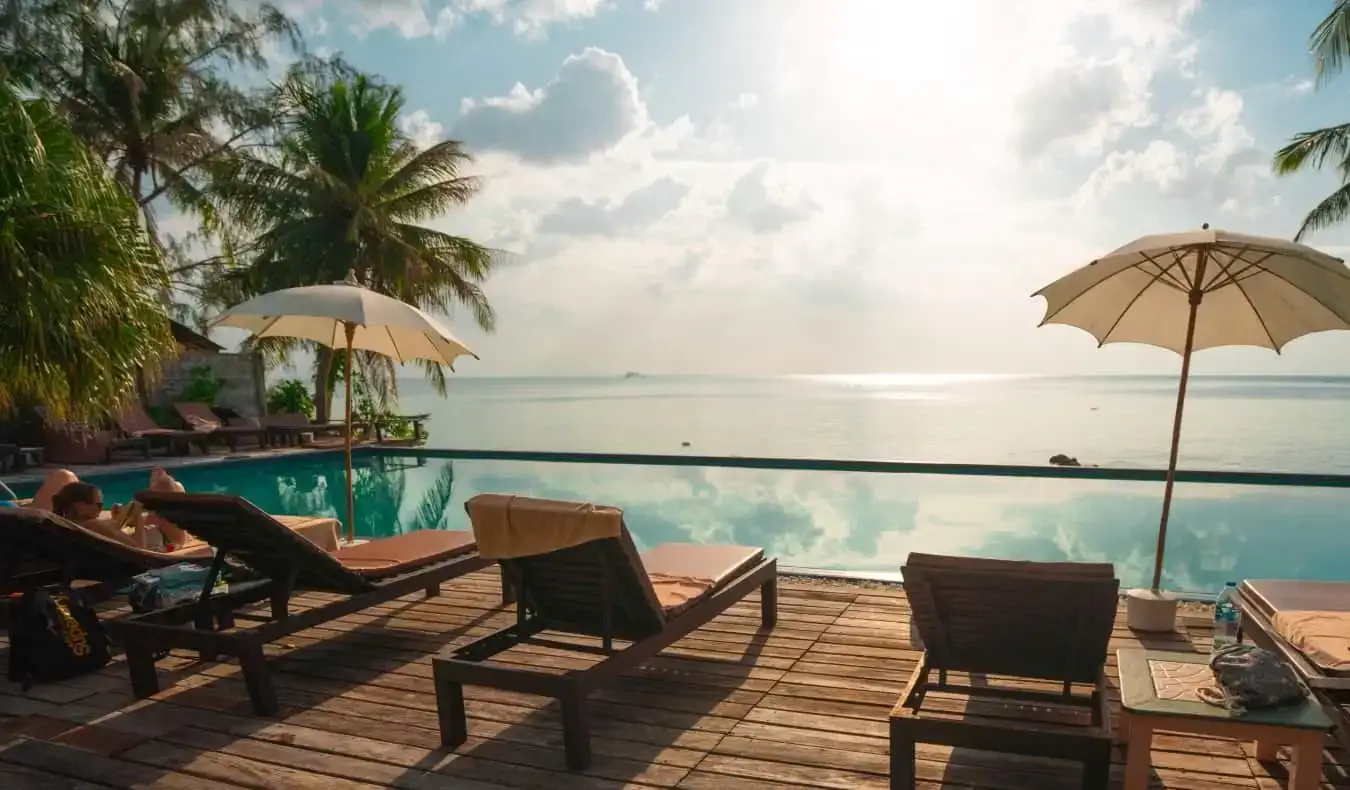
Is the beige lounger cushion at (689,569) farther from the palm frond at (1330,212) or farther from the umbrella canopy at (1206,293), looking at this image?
the palm frond at (1330,212)

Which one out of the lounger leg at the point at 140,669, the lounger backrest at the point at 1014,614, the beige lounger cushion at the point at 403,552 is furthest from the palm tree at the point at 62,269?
the lounger backrest at the point at 1014,614

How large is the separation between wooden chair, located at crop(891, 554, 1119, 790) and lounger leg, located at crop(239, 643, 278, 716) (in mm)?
2324

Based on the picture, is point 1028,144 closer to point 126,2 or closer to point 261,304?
Result: point 261,304

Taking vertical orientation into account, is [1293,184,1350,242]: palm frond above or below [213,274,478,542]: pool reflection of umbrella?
above

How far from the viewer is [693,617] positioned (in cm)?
365

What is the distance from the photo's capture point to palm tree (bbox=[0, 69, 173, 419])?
5918mm

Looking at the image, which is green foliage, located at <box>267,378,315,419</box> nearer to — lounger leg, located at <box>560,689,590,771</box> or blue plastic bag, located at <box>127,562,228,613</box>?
blue plastic bag, located at <box>127,562,228,613</box>

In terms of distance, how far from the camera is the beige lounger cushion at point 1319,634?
272cm

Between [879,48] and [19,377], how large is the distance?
654cm

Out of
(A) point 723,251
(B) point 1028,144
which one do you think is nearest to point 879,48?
(B) point 1028,144

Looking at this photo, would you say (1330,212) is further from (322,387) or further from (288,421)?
(288,421)

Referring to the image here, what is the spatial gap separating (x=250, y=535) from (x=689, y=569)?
6.10ft

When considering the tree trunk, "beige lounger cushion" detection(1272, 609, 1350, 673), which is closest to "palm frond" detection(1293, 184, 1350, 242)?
"beige lounger cushion" detection(1272, 609, 1350, 673)

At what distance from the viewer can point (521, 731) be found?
128 inches
